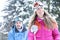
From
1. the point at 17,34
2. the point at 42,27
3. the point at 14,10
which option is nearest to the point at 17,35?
the point at 17,34

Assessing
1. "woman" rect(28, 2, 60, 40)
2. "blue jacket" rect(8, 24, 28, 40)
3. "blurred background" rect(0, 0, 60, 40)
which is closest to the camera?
"woman" rect(28, 2, 60, 40)

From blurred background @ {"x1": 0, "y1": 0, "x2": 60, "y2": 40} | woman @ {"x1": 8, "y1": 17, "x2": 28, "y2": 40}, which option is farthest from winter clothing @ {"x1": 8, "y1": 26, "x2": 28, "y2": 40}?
blurred background @ {"x1": 0, "y1": 0, "x2": 60, "y2": 40}

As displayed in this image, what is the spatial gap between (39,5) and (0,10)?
4.56 ft

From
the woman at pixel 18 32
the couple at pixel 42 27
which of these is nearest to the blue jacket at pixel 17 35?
the woman at pixel 18 32

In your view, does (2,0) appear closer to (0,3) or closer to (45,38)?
(0,3)

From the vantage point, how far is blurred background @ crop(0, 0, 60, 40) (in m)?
3.43

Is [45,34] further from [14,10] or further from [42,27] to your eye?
[14,10]

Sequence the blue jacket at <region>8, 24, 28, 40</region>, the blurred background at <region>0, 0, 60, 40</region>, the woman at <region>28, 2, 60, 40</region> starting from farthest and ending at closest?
the blurred background at <region>0, 0, 60, 40</region>
the blue jacket at <region>8, 24, 28, 40</region>
the woman at <region>28, 2, 60, 40</region>

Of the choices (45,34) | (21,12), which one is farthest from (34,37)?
(21,12)

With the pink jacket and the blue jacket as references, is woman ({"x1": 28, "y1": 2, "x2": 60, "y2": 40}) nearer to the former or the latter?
the pink jacket

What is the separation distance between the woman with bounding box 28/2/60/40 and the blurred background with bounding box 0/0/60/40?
1331 mm

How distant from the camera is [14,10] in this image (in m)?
3.49

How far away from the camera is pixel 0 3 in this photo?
345cm

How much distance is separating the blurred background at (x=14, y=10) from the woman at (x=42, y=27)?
133 cm
